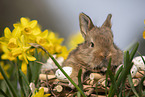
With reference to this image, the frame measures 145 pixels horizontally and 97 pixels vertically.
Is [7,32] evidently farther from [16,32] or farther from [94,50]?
[94,50]

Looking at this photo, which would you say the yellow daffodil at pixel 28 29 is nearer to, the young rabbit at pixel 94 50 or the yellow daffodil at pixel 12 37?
the yellow daffodil at pixel 12 37

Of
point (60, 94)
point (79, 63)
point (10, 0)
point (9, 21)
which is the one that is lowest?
point (60, 94)

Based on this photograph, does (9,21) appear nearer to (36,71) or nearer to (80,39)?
(80,39)

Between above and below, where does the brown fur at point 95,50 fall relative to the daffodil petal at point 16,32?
below

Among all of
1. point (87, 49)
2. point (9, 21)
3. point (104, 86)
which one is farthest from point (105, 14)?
point (9, 21)

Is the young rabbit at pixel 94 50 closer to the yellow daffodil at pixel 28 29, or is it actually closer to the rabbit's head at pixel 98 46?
the rabbit's head at pixel 98 46

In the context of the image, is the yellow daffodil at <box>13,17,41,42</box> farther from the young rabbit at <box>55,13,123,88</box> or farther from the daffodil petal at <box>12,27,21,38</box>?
the young rabbit at <box>55,13,123,88</box>

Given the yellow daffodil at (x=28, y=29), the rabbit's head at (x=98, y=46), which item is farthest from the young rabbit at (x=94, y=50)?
the yellow daffodil at (x=28, y=29)

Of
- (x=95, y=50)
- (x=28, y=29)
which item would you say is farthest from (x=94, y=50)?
(x=28, y=29)
